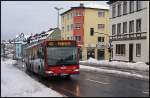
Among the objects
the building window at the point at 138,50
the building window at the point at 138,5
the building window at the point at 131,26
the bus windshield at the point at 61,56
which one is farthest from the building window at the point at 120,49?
the bus windshield at the point at 61,56

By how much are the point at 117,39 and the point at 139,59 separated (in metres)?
8.86

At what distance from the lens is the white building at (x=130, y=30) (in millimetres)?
48875

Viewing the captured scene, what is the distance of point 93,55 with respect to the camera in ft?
285

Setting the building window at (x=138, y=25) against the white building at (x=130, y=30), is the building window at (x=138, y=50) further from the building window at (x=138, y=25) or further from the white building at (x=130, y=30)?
the building window at (x=138, y=25)

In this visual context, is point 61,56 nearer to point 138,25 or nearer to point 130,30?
point 138,25

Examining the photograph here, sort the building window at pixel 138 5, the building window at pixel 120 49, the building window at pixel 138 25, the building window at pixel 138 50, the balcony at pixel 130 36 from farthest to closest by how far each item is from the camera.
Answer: the building window at pixel 120 49 < the building window at pixel 138 50 < the building window at pixel 138 25 < the building window at pixel 138 5 < the balcony at pixel 130 36

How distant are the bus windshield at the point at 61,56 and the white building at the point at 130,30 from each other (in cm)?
2433

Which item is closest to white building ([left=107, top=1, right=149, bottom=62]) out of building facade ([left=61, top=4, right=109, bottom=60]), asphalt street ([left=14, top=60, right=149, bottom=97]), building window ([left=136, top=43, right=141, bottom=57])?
building window ([left=136, top=43, right=141, bottom=57])

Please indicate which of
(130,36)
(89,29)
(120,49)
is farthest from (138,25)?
(89,29)

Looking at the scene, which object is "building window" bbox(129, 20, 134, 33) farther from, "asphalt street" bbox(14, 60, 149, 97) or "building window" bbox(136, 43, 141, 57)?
"asphalt street" bbox(14, 60, 149, 97)

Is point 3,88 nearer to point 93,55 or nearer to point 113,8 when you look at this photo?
point 113,8

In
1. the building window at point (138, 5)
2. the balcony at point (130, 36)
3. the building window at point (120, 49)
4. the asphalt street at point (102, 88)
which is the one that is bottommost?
the asphalt street at point (102, 88)

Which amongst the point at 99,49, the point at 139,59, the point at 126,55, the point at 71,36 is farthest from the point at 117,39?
the point at 71,36

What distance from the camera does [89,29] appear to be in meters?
86.1
